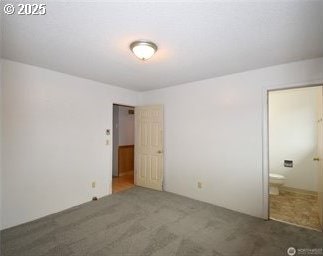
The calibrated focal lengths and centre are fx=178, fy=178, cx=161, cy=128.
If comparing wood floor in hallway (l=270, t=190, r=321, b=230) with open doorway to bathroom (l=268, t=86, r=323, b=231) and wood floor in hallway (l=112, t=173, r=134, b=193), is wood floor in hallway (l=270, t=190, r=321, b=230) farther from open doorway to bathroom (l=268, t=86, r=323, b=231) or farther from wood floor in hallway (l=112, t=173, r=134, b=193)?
wood floor in hallway (l=112, t=173, r=134, b=193)

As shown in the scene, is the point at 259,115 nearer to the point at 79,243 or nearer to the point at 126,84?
the point at 126,84

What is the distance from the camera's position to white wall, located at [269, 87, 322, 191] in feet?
12.8

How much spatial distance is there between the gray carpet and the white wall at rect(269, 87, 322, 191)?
197cm

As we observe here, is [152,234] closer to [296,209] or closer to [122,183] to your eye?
[122,183]

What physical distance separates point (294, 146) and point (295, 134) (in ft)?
0.91

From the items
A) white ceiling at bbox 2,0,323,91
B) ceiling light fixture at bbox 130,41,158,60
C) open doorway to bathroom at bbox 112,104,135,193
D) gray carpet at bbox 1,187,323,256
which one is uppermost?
white ceiling at bbox 2,0,323,91

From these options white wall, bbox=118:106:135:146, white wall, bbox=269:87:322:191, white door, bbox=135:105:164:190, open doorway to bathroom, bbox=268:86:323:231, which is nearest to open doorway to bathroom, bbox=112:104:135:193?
white wall, bbox=118:106:135:146

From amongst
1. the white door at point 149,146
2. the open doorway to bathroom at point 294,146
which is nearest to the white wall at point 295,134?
the open doorway to bathroom at point 294,146

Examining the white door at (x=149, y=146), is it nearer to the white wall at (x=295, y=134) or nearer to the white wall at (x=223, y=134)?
the white wall at (x=223, y=134)

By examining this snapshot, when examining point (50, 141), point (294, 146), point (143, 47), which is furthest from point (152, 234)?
point (294, 146)

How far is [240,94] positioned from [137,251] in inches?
109

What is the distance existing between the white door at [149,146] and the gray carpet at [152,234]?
1.09 meters

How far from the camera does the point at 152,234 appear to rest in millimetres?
2338

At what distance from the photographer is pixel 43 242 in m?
2.15
